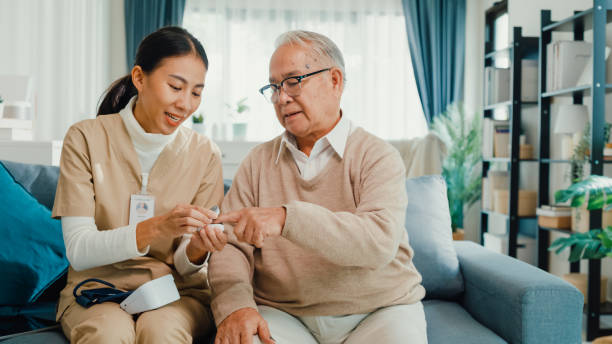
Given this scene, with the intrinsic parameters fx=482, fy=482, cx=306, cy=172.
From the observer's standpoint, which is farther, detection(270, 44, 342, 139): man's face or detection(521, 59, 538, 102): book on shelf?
detection(521, 59, 538, 102): book on shelf

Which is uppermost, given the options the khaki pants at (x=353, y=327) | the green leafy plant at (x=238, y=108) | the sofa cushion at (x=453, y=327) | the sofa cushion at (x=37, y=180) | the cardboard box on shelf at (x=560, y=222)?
the green leafy plant at (x=238, y=108)

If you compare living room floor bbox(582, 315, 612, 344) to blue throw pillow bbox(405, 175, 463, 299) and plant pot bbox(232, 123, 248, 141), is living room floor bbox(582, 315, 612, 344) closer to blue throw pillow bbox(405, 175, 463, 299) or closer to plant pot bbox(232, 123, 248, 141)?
blue throw pillow bbox(405, 175, 463, 299)

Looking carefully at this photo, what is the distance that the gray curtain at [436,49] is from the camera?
5293mm

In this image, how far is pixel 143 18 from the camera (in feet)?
17.0

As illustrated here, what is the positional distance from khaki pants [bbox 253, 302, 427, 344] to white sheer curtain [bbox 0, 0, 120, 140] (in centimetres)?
339

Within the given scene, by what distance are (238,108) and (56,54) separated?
1.73 m

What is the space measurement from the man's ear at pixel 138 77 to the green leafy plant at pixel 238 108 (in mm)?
3571

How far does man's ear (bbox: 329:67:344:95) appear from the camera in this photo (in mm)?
1442

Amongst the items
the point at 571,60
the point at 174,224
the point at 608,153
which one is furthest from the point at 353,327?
the point at 571,60

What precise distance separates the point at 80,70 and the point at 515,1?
4085 mm

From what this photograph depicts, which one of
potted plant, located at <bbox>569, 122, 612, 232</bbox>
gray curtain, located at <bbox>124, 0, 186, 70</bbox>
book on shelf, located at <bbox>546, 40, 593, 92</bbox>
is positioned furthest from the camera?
gray curtain, located at <bbox>124, 0, 186, 70</bbox>

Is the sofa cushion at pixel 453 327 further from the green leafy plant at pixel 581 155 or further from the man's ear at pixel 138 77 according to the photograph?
the green leafy plant at pixel 581 155

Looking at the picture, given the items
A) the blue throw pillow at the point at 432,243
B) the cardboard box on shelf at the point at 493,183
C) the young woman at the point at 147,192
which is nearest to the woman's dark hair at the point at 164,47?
the young woman at the point at 147,192

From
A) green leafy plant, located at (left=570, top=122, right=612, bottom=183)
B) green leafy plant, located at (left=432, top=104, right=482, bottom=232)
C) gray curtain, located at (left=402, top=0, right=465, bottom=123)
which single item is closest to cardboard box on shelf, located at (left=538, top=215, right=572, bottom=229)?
green leafy plant, located at (left=570, top=122, right=612, bottom=183)
